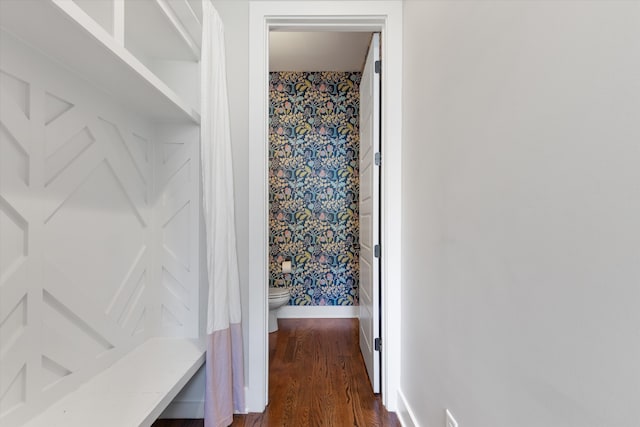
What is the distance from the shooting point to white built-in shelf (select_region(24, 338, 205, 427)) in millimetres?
985

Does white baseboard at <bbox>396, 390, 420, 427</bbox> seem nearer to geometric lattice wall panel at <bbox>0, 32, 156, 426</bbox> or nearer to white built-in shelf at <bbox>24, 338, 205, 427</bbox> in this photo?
white built-in shelf at <bbox>24, 338, 205, 427</bbox>

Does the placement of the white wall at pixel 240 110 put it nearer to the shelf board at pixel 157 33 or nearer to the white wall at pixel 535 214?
the shelf board at pixel 157 33

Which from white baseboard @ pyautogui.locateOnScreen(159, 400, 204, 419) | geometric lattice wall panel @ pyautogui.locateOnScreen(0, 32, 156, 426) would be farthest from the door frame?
geometric lattice wall panel @ pyautogui.locateOnScreen(0, 32, 156, 426)

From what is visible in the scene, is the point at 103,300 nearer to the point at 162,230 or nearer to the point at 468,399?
the point at 162,230

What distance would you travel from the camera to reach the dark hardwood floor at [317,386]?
65.1 inches

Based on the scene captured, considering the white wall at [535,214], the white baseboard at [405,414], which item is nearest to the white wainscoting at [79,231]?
the white baseboard at [405,414]

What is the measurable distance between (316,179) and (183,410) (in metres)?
2.29

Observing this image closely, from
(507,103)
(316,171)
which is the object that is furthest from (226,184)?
(316,171)

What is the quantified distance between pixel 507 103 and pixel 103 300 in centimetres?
164

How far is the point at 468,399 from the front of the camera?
3.15 ft

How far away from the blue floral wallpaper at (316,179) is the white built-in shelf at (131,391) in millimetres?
1834

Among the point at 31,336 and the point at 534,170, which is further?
the point at 31,336

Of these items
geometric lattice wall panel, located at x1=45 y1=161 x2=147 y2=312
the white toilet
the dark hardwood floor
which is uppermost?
geometric lattice wall panel, located at x1=45 y1=161 x2=147 y2=312

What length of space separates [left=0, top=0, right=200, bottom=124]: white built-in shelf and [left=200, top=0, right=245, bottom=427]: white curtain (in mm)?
143
